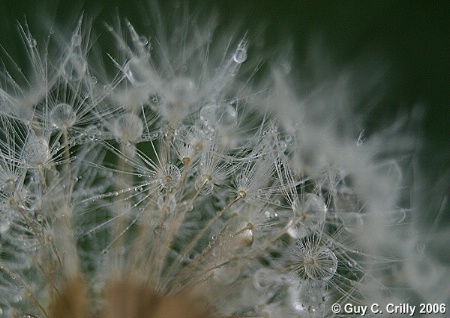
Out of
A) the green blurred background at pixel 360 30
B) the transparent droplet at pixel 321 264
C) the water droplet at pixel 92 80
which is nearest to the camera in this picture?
the transparent droplet at pixel 321 264

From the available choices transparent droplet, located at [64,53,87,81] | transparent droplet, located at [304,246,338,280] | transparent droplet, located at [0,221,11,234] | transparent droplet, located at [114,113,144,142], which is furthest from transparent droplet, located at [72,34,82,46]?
transparent droplet, located at [304,246,338,280]

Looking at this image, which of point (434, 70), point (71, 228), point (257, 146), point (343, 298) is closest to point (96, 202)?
point (71, 228)

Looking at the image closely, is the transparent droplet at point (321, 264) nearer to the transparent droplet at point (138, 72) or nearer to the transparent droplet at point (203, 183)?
the transparent droplet at point (203, 183)

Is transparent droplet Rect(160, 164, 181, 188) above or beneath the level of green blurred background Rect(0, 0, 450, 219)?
beneath

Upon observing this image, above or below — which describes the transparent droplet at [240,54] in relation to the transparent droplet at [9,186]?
above

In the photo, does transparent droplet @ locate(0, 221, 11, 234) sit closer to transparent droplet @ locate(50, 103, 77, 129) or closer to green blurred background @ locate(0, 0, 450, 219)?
transparent droplet @ locate(50, 103, 77, 129)

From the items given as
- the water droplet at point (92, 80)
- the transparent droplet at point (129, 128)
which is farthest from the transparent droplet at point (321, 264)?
the water droplet at point (92, 80)
